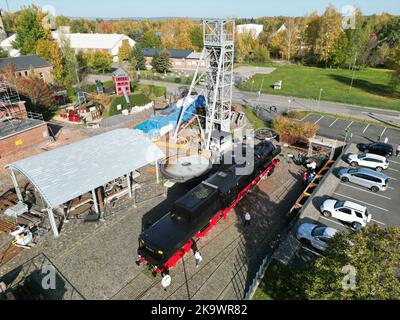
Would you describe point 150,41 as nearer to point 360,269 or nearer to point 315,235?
point 315,235

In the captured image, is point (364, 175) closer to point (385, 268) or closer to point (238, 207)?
point (238, 207)

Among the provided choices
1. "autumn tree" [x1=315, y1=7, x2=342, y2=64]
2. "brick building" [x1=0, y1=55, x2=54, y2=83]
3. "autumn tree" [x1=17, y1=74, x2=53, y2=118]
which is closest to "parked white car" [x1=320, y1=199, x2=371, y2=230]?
"autumn tree" [x1=17, y1=74, x2=53, y2=118]

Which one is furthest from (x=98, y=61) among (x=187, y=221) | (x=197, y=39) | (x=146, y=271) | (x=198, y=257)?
(x=198, y=257)

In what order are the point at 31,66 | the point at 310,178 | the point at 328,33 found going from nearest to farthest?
the point at 310,178 → the point at 31,66 → the point at 328,33

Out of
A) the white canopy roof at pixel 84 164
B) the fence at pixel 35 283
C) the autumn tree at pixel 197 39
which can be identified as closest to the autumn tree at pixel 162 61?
the autumn tree at pixel 197 39

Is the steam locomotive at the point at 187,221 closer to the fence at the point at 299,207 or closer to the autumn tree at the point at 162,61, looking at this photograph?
the fence at the point at 299,207

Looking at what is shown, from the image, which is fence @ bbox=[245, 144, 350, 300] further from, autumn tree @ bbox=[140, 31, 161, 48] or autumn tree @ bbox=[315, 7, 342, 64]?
autumn tree @ bbox=[140, 31, 161, 48]

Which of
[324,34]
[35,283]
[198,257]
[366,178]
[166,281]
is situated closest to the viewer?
[166,281]
